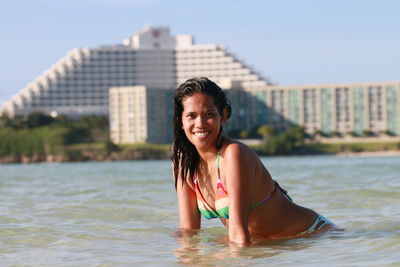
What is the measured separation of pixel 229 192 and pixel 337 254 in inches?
35.9

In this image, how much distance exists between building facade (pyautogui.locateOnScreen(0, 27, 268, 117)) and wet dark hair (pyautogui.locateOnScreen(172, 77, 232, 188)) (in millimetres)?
156879

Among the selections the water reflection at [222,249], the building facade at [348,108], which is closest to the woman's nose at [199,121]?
the water reflection at [222,249]

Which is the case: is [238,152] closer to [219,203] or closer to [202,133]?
[202,133]

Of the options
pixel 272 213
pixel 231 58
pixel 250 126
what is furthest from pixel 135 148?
pixel 272 213

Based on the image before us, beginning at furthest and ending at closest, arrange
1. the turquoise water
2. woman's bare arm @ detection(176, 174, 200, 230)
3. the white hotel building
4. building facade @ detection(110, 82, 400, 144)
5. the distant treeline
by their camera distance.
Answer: the white hotel building → building facade @ detection(110, 82, 400, 144) → the distant treeline → woman's bare arm @ detection(176, 174, 200, 230) → the turquoise water

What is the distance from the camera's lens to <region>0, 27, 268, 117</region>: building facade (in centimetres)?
16588

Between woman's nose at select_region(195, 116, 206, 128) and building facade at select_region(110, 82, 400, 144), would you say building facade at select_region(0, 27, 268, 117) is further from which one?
woman's nose at select_region(195, 116, 206, 128)

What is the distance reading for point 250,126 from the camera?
138 metres

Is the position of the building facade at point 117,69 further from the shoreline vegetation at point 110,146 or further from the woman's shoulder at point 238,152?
the woman's shoulder at point 238,152

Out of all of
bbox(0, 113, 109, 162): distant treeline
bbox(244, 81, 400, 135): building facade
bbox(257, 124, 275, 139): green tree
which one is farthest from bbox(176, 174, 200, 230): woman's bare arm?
bbox(244, 81, 400, 135): building facade

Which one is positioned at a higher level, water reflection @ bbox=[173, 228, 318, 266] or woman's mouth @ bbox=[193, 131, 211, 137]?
woman's mouth @ bbox=[193, 131, 211, 137]

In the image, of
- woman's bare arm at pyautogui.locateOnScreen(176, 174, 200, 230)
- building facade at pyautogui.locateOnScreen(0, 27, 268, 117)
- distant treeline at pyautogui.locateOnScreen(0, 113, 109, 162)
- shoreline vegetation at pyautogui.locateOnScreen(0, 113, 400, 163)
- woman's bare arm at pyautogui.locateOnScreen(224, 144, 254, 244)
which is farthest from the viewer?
building facade at pyautogui.locateOnScreen(0, 27, 268, 117)

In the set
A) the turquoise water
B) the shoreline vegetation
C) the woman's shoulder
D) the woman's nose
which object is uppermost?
the woman's nose

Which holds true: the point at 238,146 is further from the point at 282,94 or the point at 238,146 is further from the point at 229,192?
the point at 282,94
